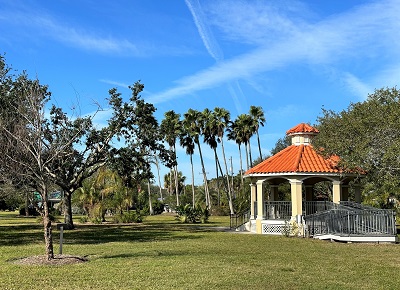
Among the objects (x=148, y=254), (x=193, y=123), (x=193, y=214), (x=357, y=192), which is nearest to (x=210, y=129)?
(x=193, y=123)

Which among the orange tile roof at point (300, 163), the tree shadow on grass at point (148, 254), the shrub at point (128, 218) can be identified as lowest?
the shrub at point (128, 218)

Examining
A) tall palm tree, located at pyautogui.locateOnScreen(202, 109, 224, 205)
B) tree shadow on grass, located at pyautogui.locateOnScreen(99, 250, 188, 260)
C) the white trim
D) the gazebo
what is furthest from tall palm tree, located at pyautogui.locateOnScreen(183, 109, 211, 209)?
tree shadow on grass, located at pyautogui.locateOnScreen(99, 250, 188, 260)

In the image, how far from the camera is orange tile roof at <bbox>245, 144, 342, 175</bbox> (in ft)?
86.6

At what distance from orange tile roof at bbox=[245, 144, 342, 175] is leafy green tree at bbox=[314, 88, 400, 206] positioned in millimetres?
1341

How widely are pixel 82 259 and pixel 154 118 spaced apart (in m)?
19.1

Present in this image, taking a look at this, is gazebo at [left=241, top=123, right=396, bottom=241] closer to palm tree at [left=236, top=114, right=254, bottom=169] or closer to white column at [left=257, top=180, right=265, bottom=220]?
white column at [left=257, top=180, right=265, bottom=220]

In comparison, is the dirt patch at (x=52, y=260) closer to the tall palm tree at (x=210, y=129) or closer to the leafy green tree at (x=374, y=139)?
the leafy green tree at (x=374, y=139)

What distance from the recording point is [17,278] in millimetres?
11008

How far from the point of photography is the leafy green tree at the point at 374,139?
22062 millimetres

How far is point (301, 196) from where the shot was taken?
86.8 ft

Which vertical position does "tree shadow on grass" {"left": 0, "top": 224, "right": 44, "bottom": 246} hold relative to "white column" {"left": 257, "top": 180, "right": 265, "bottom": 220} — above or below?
below

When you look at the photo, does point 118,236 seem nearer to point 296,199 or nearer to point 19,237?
point 19,237

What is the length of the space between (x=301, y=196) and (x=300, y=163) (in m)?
1.95

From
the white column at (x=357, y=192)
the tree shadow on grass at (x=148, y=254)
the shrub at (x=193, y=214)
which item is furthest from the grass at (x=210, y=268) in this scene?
the shrub at (x=193, y=214)
